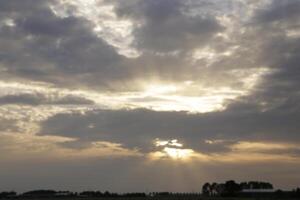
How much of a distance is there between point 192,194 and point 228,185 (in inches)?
559

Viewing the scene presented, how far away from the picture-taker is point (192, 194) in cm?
19000

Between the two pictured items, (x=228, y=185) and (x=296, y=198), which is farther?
(x=228, y=185)

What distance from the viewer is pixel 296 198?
14925 centimetres

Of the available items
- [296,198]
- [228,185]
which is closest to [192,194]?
[228,185]

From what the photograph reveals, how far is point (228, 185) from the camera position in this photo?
195625 mm

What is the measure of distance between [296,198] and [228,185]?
157 feet

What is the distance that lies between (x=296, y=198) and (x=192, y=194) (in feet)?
157

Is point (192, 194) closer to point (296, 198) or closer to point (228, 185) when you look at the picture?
point (228, 185)

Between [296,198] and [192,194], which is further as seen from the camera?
[192,194]
